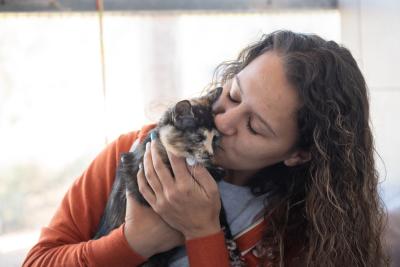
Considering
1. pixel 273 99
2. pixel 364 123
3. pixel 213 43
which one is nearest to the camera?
pixel 273 99

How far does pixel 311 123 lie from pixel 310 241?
13.9 inches

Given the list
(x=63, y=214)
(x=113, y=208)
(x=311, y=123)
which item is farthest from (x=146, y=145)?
(x=311, y=123)

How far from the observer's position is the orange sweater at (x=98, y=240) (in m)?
1.13

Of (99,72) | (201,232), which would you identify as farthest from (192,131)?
(99,72)

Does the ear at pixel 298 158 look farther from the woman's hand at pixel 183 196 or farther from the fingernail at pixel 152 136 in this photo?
the fingernail at pixel 152 136

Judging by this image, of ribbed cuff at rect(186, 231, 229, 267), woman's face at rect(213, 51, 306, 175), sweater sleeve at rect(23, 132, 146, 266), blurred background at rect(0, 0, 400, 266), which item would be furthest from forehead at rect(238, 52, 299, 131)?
blurred background at rect(0, 0, 400, 266)

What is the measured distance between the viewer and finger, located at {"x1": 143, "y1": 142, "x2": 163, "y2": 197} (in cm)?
116

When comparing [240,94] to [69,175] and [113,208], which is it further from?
[69,175]

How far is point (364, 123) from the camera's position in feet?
4.00

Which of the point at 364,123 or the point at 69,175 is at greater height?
the point at 364,123

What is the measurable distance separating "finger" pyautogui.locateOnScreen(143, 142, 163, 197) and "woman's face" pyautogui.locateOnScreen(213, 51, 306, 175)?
196 millimetres

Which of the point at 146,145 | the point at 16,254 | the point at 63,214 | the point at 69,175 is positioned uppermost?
the point at 146,145

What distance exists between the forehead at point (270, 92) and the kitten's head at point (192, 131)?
0.14 m

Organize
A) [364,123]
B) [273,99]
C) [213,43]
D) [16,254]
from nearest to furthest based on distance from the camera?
[273,99] → [364,123] → [16,254] → [213,43]
